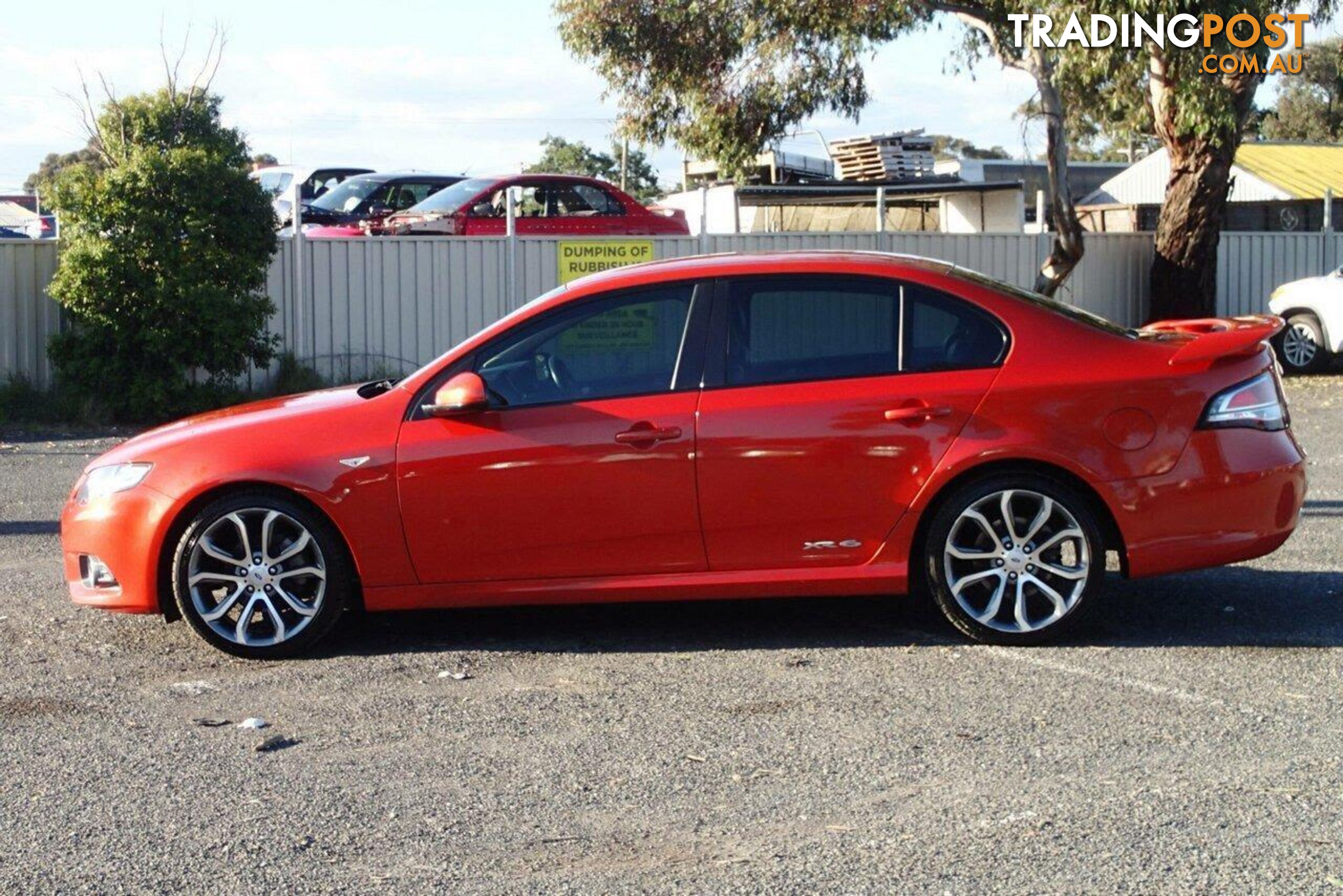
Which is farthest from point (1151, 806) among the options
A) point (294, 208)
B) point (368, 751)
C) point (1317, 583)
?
→ point (294, 208)

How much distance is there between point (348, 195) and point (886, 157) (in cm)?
1314

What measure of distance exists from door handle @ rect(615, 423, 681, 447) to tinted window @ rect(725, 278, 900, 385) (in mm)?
313

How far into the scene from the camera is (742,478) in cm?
632

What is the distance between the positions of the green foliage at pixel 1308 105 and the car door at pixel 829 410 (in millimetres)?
60273

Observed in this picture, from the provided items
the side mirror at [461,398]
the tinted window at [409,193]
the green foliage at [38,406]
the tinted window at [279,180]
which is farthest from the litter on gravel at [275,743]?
the tinted window at [279,180]

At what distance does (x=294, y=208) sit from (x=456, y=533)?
37.8ft

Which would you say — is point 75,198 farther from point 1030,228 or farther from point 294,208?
point 1030,228

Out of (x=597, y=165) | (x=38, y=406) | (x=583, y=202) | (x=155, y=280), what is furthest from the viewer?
(x=597, y=165)

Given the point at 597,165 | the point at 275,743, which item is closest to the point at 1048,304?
the point at 275,743

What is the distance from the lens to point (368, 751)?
5.22 m

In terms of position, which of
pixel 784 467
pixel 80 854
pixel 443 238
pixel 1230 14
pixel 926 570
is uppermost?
pixel 1230 14

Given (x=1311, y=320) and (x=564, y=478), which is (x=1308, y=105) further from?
(x=564, y=478)

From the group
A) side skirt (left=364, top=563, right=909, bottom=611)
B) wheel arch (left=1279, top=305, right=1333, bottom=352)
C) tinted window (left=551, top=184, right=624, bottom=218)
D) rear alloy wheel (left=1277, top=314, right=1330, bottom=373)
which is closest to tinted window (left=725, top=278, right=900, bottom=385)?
side skirt (left=364, top=563, right=909, bottom=611)

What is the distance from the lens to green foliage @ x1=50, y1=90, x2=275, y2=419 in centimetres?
1495
